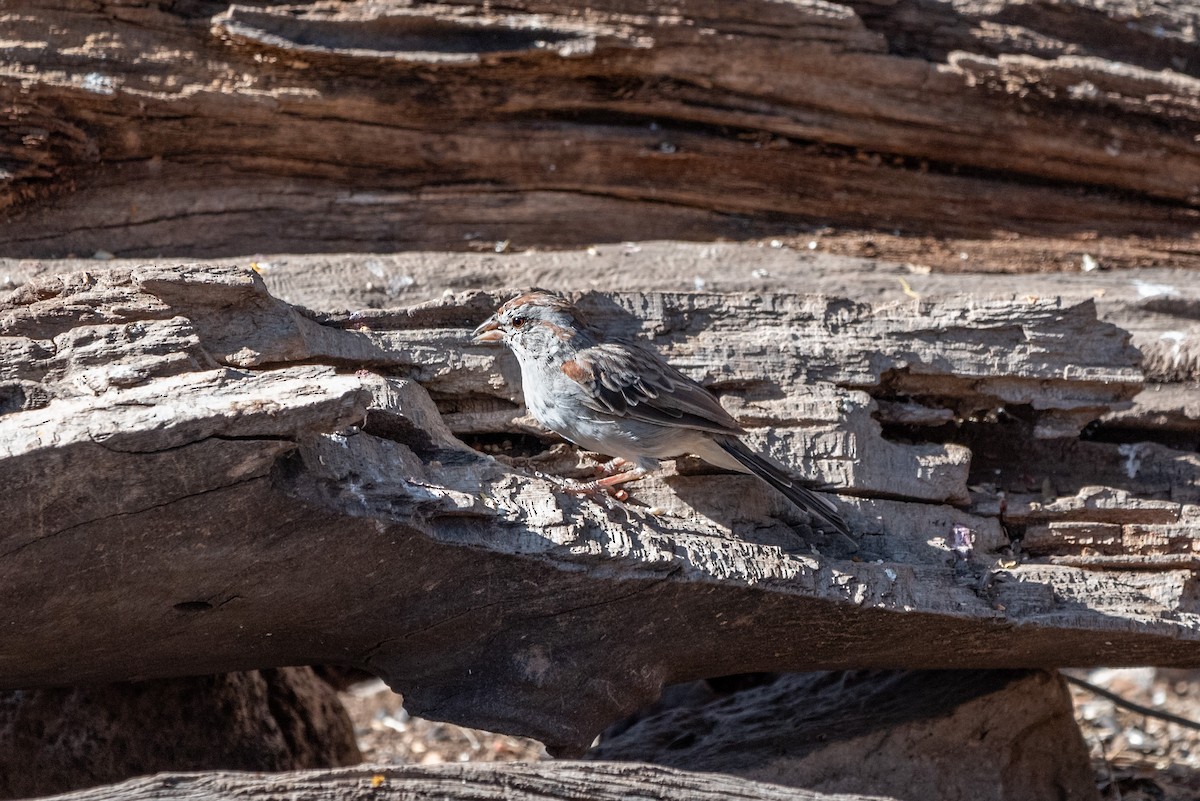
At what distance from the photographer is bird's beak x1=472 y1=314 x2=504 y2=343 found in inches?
192

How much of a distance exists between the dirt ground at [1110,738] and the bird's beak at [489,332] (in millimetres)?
2136

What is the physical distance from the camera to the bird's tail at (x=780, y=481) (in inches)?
182

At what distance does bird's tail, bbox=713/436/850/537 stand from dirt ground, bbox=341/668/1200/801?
2272mm

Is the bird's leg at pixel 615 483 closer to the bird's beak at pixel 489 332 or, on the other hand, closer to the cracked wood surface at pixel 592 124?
the bird's beak at pixel 489 332

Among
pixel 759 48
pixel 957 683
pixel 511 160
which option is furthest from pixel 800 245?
pixel 957 683

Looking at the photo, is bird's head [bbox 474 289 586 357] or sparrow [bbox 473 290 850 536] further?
bird's head [bbox 474 289 586 357]

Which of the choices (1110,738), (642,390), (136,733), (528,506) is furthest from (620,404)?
(1110,738)

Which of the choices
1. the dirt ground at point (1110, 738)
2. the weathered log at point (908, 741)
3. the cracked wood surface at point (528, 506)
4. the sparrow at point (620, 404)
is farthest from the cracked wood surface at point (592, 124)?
the dirt ground at point (1110, 738)

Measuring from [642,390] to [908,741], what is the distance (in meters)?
1.96

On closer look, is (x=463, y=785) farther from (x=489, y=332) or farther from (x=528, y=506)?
(x=489, y=332)

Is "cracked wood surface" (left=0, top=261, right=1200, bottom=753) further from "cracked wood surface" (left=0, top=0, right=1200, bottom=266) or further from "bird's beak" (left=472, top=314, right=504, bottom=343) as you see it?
"cracked wood surface" (left=0, top=0, right=1200, bottom=266)

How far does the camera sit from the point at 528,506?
13.8 ft

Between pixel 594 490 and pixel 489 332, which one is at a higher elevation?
pixel 489 332

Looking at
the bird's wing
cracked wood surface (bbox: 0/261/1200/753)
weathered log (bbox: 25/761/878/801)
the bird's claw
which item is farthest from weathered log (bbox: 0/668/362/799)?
the bird's wing
